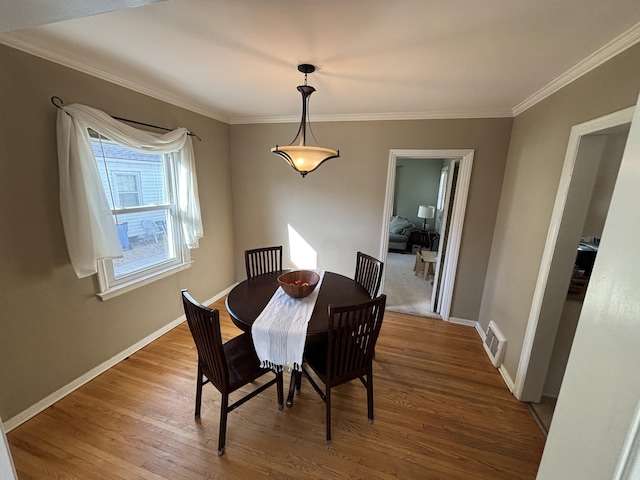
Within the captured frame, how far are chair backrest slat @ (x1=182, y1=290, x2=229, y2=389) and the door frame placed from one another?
7.27 feet

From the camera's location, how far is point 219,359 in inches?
58.5

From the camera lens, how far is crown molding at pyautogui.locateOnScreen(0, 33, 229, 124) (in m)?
1.53

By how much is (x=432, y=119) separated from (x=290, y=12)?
6.86 feet

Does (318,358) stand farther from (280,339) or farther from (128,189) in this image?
(128,189)

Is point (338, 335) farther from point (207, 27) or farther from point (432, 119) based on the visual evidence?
point (432, 119)

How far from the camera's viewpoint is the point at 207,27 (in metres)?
1.40

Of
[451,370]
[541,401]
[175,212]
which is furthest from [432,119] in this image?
[175,212]

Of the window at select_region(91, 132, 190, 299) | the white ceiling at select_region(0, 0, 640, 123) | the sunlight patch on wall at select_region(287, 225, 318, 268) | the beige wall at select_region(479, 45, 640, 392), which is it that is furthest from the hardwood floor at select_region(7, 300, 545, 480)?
the white ceiling at select_region(0, 0, 640, 123)

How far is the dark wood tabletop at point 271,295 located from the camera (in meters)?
1.68

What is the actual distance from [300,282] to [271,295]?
24 cm

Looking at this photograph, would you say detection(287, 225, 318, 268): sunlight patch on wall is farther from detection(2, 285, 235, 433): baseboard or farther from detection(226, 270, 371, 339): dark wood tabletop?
detection(2, 285, 235, 433): baseboard

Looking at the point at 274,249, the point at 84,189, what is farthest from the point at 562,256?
the point at 84,189

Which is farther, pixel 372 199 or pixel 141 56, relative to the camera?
pixel 372 199

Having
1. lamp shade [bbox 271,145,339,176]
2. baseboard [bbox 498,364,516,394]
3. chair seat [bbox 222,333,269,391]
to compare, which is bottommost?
baseboard [bbox 498,364,516,394]
